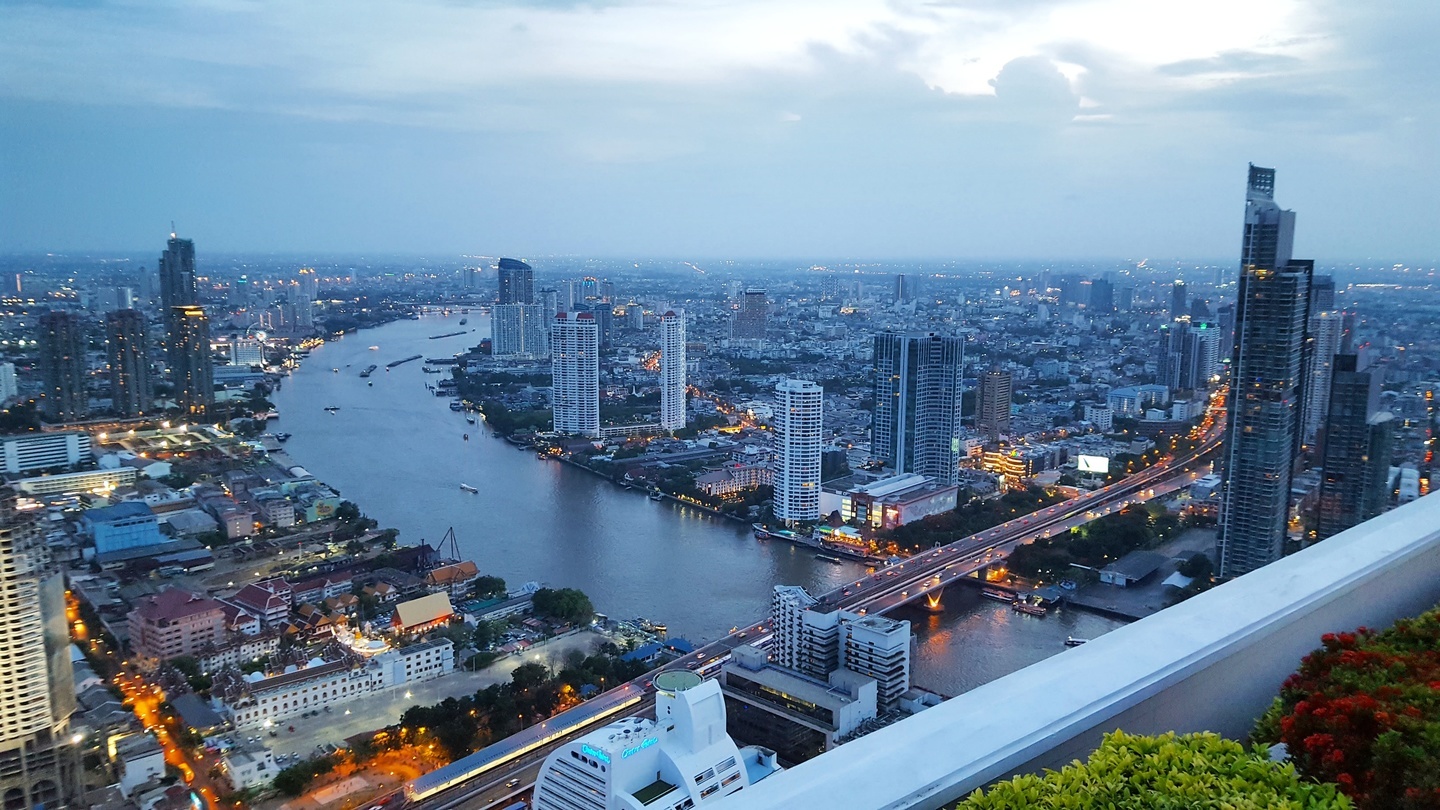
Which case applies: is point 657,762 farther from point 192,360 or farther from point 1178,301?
point 1178,301

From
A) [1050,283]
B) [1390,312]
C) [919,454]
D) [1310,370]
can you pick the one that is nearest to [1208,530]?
[1310,370]

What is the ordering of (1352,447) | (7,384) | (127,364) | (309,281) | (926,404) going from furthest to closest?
(309,281)
(127,364)
(926,404)
(7,384)
(1352,447)

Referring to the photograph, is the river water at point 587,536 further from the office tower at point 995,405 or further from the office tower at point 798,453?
the office tower at point 995,405

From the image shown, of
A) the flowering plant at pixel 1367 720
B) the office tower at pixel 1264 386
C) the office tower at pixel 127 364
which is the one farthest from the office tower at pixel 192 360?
the flowering plant at pixel 1367 720

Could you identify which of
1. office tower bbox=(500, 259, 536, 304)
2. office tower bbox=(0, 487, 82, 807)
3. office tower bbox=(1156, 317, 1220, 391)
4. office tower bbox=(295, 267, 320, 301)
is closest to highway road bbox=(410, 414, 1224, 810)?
office tower bbox=(0, 487, 82, 807)

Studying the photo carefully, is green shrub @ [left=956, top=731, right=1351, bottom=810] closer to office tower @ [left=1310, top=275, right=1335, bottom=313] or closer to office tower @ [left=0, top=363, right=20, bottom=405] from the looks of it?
office tower @ [left=1310, top=275, right=1335, bottom=313]

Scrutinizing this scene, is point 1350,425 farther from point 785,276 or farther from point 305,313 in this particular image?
point 785,276

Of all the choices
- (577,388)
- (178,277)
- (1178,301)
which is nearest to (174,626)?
(577,388)
